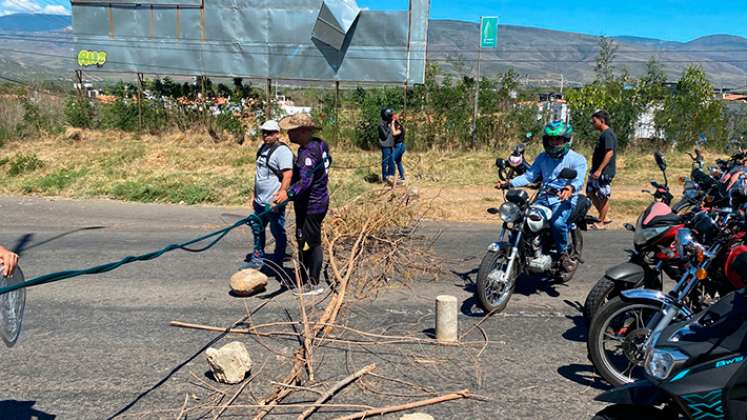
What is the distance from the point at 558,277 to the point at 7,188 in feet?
42.6

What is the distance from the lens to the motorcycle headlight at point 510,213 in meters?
6.18

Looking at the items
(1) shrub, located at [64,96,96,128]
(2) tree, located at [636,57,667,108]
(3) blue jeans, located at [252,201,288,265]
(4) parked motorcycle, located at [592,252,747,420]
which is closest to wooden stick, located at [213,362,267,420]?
(4) parked motorcycle, located at [592,252,747,420]

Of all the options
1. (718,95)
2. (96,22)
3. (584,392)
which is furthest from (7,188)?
(718,95)

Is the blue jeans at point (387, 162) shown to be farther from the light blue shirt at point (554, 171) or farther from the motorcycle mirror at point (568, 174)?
the motorcycle mirror at point (568, 174)

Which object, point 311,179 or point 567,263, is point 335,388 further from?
point 567,263

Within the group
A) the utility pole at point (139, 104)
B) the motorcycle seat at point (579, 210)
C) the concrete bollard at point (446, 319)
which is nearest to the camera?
the concrete bollard at point (446, 319)

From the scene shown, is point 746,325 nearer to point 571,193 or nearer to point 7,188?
point 571,193

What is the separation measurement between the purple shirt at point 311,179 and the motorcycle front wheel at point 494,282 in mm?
1842

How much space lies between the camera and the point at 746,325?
2.90 metres

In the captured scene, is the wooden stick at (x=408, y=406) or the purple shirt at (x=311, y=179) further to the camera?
the purple shirt at (x=311, y=179)

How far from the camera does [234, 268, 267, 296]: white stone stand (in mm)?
6781

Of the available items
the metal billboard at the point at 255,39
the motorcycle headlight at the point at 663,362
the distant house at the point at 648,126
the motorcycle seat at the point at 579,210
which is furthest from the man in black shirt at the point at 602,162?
the distant house at the point at 648,126

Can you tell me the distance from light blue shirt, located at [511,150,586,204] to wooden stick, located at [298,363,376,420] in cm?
286

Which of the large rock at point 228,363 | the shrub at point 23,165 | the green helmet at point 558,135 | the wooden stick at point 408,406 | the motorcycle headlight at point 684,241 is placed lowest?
the shrub at point 23,165
